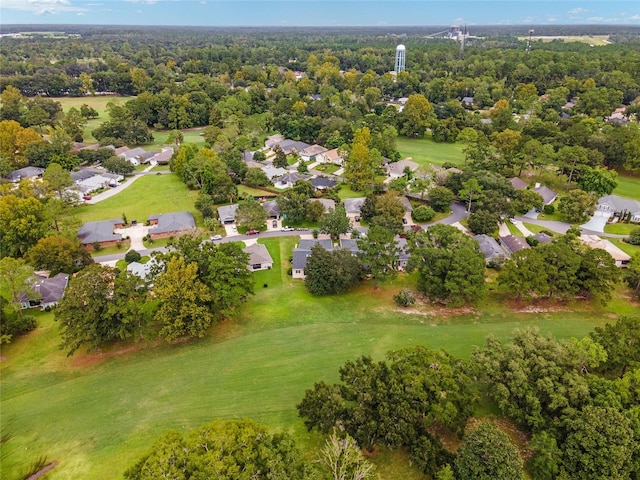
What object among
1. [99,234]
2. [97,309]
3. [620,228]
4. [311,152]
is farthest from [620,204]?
[99,234]

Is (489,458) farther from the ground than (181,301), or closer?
farther from the ground

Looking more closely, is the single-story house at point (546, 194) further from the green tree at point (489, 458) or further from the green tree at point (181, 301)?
the green tree at point (181, 301)

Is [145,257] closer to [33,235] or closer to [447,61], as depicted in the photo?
[33,235]

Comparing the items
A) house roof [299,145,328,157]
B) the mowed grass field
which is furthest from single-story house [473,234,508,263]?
house roof [299,145,328,157]

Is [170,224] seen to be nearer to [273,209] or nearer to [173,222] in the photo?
[173,222]

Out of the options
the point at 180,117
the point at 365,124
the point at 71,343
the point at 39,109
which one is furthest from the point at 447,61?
the point at 71,343

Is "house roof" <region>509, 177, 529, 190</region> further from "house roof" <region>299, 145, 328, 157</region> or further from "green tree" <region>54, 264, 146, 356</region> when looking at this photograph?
"green tree" <region>54, 264, 146, 356</region>
